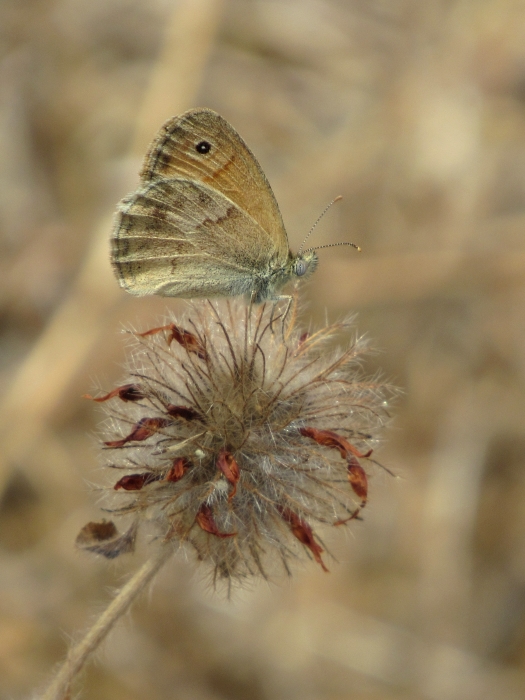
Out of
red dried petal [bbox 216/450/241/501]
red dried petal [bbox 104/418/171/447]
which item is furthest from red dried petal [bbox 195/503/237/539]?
red dried petal [bbox 104/418/171/447]

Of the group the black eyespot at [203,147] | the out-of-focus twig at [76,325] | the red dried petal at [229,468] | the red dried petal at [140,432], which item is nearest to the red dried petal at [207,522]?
the red dried petal at [229,468]

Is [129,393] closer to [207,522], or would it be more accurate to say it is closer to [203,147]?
[207,522]

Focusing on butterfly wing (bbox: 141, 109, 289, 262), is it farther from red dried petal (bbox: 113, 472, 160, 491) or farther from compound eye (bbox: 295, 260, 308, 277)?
red dried petal (bbox: 113, 472, 160, 491)

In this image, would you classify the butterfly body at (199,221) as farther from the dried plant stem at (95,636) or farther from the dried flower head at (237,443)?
the dried plant stem at (95,636)

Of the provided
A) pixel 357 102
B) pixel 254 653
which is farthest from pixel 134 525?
pixel 357 102

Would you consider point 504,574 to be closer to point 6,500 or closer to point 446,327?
point 446,327
